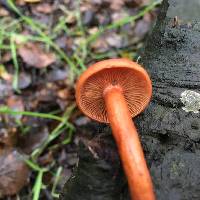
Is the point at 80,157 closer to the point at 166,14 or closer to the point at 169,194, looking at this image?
the point at 169,194

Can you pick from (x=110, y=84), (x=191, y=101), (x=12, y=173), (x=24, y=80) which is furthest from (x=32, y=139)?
(x=191, y=101)

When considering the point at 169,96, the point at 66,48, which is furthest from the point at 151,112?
the point at 66,48

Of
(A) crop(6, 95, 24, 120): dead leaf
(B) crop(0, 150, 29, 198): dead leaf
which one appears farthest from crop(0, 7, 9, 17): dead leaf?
(B) crop(0, 150, 29, 198): dead leaf

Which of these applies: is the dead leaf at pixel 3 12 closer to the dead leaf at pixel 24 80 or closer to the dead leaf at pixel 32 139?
the dead leaf at pixel 24 80

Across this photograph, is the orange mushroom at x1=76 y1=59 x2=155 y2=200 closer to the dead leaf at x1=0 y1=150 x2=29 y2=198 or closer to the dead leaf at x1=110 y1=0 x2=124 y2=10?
the dead leaf at x1=0 y1=150 x2=29 y2=198

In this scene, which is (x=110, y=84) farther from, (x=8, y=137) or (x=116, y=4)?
(x=116, y=4)
